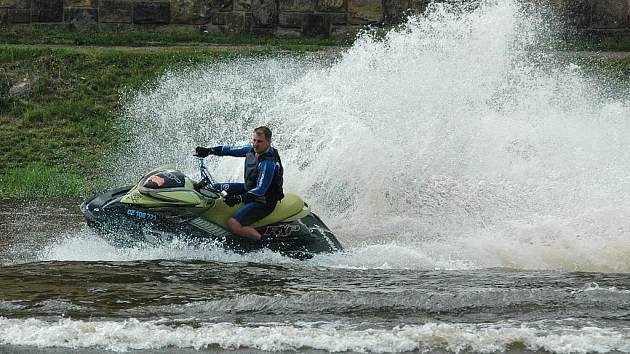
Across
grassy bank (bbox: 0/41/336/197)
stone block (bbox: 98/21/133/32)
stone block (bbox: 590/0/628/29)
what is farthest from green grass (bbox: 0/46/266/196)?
stone block (bbox: 590/0/628/29)

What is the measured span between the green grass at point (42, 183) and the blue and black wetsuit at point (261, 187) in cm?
523

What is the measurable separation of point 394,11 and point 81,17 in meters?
5.92

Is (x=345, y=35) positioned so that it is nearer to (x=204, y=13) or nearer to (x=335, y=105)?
(x=204, y=13)

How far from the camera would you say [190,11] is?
20.0 meters

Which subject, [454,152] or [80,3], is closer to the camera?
[454,152]

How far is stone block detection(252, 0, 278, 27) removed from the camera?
66.0ft

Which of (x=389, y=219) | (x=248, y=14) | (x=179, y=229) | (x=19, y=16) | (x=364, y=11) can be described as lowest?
(x=389, y=219)

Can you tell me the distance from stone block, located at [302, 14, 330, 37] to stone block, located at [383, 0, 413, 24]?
1.12 metres

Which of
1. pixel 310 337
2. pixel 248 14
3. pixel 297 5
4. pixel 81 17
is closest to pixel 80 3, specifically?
pixel 81 17

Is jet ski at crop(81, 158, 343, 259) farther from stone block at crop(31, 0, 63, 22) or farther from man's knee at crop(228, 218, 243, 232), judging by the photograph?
stone block at crop(31, 0, 63, 22)

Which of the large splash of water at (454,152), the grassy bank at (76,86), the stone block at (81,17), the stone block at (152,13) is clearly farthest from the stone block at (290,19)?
the large splash of water at (454,152)

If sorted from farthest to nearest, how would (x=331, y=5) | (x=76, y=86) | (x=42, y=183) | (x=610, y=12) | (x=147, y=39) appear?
(x=331, y=5) < (x=610, y=12) < (x=147, y=39) < (x=76, y=86) < (x=42, y=183)

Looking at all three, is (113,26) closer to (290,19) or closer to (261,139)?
(290,19)

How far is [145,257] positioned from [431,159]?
4.33 meters
